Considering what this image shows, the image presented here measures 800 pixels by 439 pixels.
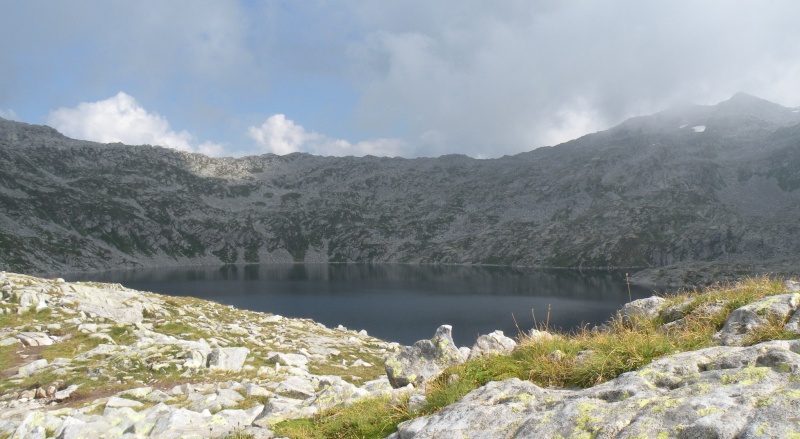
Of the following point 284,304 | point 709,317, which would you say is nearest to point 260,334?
point 709,317

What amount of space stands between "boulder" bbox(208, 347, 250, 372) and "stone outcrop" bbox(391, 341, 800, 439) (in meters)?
18.1

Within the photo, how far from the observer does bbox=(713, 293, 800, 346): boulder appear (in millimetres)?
8391

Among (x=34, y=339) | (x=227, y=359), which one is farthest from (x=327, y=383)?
(x=34, y=339)

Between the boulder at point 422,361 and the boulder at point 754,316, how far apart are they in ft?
21.0

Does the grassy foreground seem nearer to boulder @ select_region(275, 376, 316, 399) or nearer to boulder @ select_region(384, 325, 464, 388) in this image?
boulder @ select_region(384, 325, 464, 388)

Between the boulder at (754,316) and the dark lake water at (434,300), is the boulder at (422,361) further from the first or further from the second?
the dark lake water at (434,300)

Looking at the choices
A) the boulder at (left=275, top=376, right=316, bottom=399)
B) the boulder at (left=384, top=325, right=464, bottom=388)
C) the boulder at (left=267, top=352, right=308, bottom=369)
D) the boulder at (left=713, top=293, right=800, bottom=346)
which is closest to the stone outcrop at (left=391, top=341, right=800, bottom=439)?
the boulder at (left=713, top=293, right=800, bottom=346)

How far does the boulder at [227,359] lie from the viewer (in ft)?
73.1

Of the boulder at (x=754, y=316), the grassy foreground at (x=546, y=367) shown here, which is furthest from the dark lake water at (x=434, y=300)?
the grassy foreground at (x=546, y=367)

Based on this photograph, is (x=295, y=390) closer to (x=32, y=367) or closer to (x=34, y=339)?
(x=32, y=367)

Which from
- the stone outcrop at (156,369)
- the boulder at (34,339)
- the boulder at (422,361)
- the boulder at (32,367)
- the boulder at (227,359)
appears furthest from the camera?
the boulder at (34,339)

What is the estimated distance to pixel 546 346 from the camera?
923 cm

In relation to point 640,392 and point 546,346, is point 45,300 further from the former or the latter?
point 640,392

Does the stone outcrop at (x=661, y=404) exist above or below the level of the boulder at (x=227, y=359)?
above
